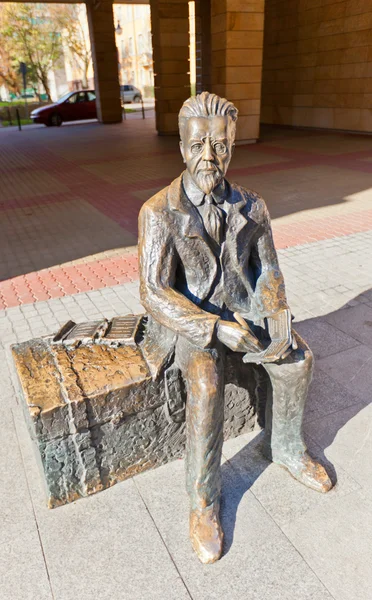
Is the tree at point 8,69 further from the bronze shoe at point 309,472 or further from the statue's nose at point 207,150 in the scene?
the bronze shoe at point 309,472

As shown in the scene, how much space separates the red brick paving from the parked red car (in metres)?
4.06

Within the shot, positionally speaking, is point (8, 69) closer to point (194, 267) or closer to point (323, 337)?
point (323, 337)

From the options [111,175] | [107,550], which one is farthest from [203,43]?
[107,550]

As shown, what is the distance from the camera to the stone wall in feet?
52.2

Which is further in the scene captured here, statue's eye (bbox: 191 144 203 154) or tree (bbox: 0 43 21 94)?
tree (bbox: 0 43 21 94)

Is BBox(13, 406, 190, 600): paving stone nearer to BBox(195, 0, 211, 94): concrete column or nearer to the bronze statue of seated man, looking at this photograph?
the bronze statue of seated man

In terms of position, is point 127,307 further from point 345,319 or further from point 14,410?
point 345,319

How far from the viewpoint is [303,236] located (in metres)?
7.23

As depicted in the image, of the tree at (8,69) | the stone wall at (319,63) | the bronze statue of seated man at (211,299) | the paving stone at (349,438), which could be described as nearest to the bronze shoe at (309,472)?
the bronze statue of seated man at (211,299)

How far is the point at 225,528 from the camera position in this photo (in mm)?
2520

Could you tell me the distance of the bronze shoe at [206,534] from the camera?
234 centimetres

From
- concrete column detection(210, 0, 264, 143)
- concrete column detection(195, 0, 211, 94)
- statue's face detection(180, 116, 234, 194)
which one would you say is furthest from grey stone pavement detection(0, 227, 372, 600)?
concrete column detection(195, 0, 211, 94)

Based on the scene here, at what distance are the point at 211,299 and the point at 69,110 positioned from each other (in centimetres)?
2579

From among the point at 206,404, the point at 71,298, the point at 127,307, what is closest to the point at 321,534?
the point at 206,404
